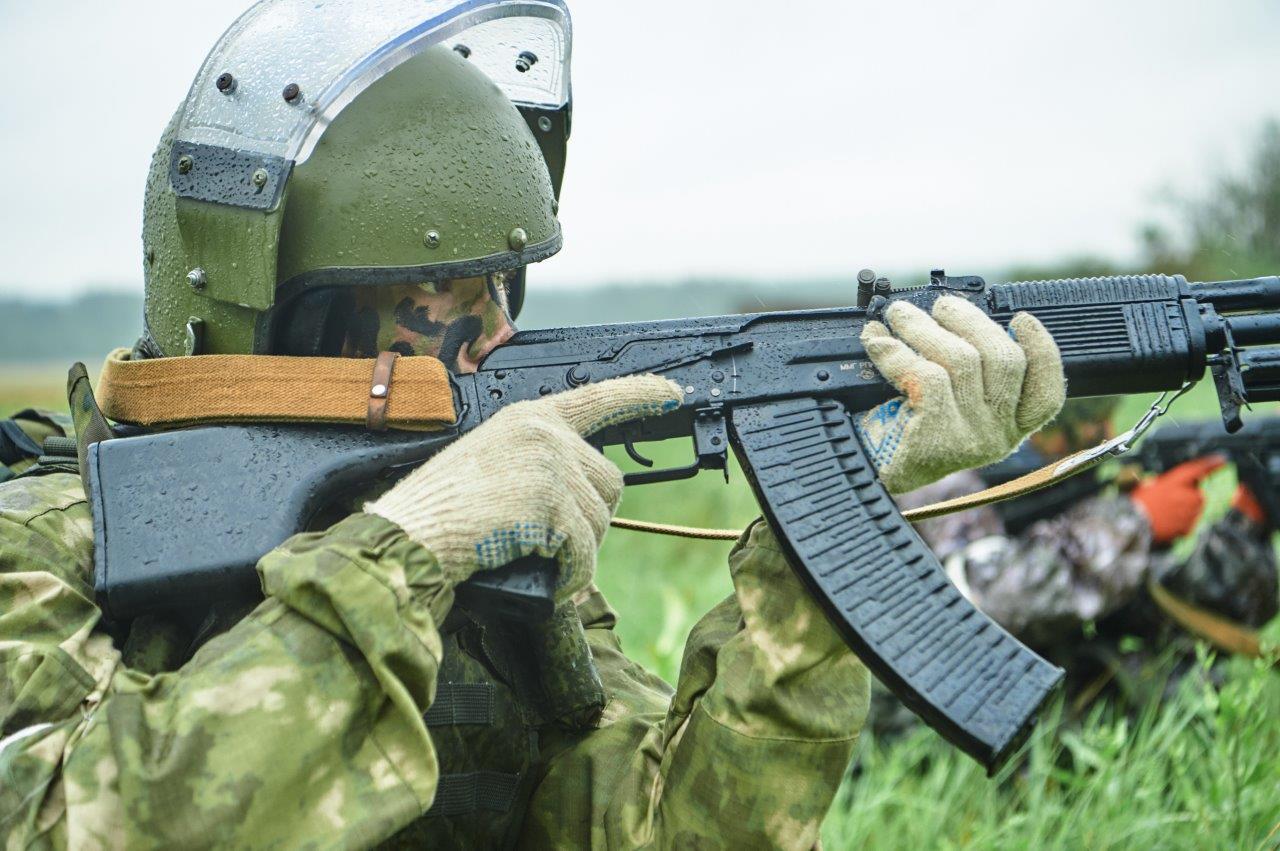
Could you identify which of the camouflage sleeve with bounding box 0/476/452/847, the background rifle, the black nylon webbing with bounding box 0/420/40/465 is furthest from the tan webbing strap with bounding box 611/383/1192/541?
the background rifle

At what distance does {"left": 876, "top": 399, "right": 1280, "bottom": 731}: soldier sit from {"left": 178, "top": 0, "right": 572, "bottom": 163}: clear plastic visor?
340cm

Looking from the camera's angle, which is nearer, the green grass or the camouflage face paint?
the camouflage face paint

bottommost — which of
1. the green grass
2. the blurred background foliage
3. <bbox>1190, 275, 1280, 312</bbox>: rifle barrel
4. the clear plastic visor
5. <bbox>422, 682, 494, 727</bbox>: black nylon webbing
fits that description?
the blurred background foliage

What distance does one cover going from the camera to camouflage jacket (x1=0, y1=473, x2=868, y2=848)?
1.74 m

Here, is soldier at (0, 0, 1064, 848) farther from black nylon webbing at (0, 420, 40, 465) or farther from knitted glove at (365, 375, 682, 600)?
black nylon webbing at (0, 420, 40, 465)

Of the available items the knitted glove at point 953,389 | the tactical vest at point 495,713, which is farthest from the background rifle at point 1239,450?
the tactical vest at point 495,713

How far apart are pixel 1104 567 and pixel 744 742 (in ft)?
11.8

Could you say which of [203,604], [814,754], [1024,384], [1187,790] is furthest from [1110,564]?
[203,604]

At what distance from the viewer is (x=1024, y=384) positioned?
244cm

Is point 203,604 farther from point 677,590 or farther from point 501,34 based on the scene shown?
point 677,590

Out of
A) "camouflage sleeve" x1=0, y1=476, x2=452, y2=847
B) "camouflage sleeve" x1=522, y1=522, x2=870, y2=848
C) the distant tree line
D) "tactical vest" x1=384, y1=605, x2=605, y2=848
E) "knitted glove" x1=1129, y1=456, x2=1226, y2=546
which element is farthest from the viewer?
the distant tree line

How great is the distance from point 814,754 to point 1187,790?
190 cm

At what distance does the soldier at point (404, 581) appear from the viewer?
5.86 feet

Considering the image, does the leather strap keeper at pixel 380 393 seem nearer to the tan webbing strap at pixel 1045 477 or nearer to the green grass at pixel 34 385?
the tan webbing strap at pixel 1045 477
